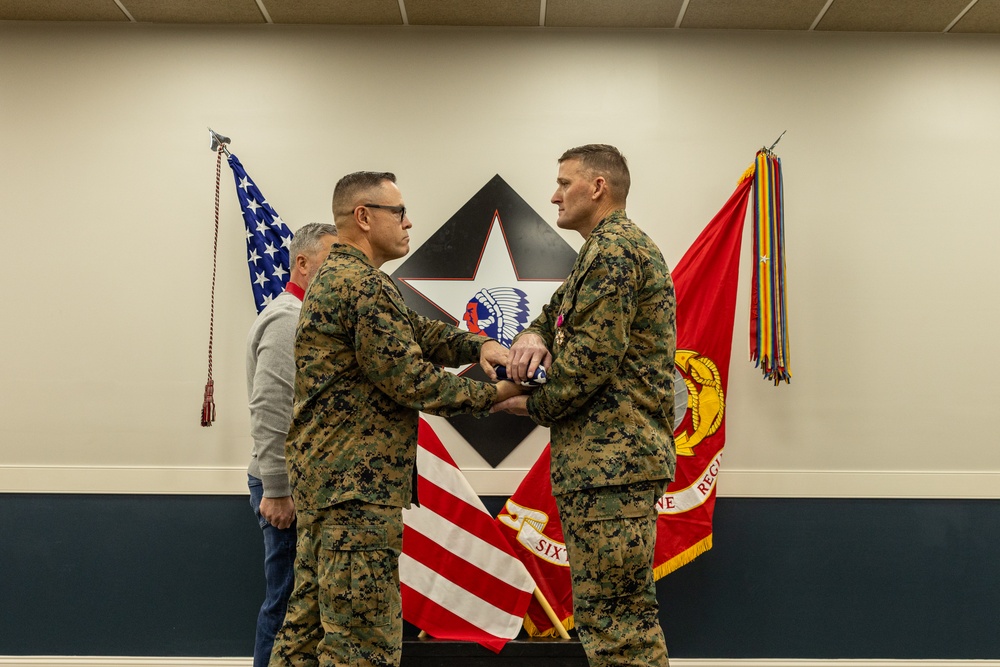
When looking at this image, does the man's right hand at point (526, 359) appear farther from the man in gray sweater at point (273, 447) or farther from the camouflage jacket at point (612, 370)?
the man in gray sweater at point (273, 447)

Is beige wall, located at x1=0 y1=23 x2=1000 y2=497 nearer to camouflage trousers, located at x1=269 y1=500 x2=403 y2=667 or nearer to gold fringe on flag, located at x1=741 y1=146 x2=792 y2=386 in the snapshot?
gold fringe on flag, located at x1=741 y1=146 x2=792 y2=386

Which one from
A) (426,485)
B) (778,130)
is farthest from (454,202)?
(778,130)

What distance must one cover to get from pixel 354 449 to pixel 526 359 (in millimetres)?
500

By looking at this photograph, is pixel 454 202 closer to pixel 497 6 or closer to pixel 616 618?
pixel 497 6

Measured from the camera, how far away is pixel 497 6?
3082 millimetres

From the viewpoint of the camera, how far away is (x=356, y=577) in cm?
182

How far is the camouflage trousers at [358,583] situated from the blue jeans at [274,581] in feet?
1.78

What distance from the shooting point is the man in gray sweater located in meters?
2.33

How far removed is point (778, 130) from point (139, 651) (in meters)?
3.37

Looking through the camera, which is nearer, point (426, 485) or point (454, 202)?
point (426, 485)

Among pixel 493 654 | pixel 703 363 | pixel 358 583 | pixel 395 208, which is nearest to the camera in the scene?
pixel 358 583

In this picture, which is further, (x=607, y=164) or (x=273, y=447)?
(x=273, y=447)

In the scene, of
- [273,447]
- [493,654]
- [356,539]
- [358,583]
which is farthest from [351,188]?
[493,654]

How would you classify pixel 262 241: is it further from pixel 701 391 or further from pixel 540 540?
pixel 701 391
